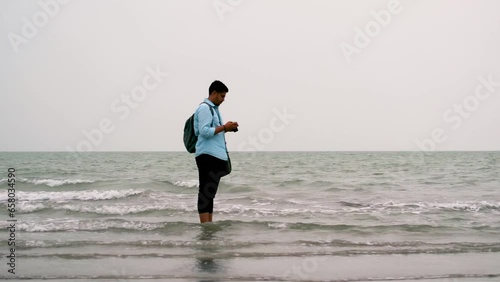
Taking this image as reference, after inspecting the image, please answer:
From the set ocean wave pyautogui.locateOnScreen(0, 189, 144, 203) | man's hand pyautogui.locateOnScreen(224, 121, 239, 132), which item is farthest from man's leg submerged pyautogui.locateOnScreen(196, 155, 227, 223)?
ocean wave pyautogui.locateOnScreen(0, 189, 144, 203)

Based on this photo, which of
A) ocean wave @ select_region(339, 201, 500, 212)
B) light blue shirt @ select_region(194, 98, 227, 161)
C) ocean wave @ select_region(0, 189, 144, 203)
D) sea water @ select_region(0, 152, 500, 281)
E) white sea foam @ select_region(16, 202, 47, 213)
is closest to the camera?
sea water @ select_region(0, 152, 500, 281)

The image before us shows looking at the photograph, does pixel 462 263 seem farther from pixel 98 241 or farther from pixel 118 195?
pixel 118 195

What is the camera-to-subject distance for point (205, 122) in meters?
5.55

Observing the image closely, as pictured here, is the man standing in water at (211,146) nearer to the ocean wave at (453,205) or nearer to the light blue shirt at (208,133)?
the light blue shirt at (208,133)

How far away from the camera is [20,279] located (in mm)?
4047

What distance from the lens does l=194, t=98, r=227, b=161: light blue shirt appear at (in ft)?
18.1

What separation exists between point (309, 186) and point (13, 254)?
10641mm

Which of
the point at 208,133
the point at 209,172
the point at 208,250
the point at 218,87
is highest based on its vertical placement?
the point at 218,87

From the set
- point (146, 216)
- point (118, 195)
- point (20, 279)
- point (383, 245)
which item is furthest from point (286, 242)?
point (118, 195)

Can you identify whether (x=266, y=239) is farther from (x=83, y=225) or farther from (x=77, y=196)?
(x=77, y=196)

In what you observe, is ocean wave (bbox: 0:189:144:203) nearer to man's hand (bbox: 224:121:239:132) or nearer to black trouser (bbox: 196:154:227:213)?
black trouser (bbox: 196:154:227:213)

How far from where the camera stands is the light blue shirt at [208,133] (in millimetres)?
5520

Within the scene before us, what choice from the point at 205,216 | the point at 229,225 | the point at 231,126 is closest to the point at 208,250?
the point at 205,216

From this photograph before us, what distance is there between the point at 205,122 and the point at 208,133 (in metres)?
0.15
